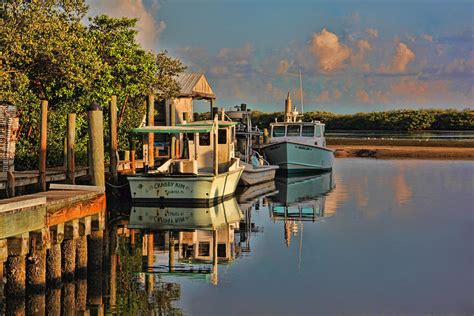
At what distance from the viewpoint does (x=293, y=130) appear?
44906mm

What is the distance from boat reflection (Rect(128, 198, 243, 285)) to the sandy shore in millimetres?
33416

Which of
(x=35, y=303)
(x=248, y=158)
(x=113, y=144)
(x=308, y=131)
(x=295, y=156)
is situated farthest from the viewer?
(x=308, y=131)

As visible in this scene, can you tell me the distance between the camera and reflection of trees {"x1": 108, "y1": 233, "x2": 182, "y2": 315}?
47.3 feet

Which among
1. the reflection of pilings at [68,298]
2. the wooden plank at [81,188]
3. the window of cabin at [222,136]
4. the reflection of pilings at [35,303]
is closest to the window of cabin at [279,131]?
the window of cabin at [222,136]

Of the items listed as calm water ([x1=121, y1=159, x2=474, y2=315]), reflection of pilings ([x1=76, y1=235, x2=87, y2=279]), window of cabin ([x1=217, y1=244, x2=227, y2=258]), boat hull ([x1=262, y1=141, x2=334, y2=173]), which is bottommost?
calm water ([x1=121, y1=159, x2=474, y2=315])

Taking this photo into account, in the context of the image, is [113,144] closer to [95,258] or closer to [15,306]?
[95,258]

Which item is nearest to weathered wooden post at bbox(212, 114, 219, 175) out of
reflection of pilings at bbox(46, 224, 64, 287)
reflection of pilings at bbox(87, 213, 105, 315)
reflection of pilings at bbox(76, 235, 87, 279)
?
reflection of pilings at bbox(87, 213, 105, 315)

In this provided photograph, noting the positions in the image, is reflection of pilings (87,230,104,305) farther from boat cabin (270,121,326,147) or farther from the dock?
boat cabin (270,121,326,147)

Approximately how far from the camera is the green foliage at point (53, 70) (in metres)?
27.2

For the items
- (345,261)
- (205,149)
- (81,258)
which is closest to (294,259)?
(345,261)

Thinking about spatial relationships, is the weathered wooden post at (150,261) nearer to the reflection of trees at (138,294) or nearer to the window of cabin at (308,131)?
the reflection of trees at (138,294)

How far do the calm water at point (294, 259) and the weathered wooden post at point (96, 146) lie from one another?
5.79 feet

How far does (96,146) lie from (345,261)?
7258mm

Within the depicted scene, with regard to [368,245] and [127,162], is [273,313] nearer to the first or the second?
[368,245]
